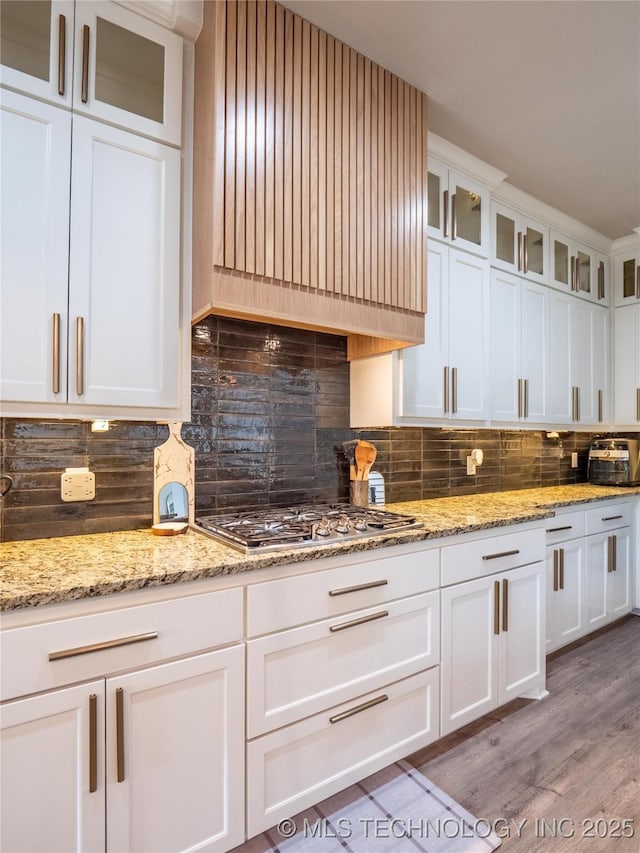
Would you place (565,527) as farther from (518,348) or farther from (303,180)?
(303,180)

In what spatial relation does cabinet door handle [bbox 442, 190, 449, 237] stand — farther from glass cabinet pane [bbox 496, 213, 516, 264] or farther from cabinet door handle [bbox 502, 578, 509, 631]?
cabinet door handle [bbox 502, 578, 509, 631]

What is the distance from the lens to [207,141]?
154cm

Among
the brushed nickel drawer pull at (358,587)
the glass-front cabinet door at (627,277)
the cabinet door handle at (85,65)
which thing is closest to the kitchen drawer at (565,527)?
the brushed nickel drawer pull at (358,587)

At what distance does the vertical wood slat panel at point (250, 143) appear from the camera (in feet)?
5.13

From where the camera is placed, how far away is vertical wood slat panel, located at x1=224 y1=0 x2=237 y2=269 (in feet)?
4.99

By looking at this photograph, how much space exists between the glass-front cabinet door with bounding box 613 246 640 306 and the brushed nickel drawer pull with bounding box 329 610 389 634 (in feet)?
10.5

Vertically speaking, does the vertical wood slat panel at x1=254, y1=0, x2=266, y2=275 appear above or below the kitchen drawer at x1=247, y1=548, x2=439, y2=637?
above

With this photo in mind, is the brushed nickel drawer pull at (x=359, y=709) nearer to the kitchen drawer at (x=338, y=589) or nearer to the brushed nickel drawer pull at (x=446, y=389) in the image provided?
the kitchen drawer at (x=338, y=589)

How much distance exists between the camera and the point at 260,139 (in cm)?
160

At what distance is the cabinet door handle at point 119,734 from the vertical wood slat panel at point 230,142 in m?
1.27

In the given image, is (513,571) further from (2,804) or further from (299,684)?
(2,804)

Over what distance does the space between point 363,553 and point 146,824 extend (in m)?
0.93

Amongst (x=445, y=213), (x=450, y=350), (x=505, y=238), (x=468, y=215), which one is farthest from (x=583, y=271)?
(x=450, y=350)

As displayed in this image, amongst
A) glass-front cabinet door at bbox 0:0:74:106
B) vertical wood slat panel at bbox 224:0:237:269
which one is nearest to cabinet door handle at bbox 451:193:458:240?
vertical wood slat panel at bbox 224:0:237:269
